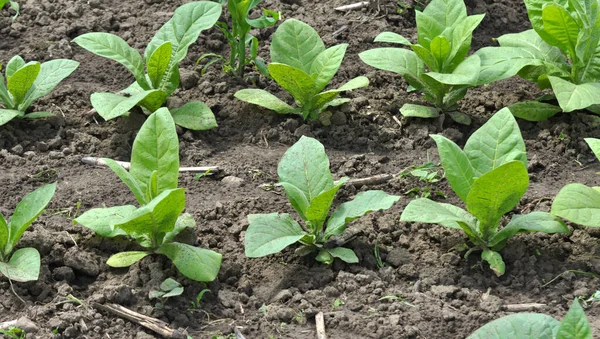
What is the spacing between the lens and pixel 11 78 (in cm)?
390

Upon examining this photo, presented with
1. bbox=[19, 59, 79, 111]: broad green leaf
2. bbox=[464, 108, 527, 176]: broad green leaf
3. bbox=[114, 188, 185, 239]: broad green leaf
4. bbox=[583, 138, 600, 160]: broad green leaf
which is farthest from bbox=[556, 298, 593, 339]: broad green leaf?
bbox=[19, 59, 79, 111]: broad green leaf

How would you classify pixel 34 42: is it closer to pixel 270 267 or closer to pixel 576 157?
pixel 270 267

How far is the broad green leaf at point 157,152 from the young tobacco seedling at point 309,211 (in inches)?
14.1

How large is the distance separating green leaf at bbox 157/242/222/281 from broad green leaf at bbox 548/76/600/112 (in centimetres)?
169

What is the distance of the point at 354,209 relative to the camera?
3.23 m

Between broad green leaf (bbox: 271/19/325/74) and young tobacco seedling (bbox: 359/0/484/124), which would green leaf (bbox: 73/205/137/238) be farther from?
young tobacco seedling (bbox: 359/0/484/124)

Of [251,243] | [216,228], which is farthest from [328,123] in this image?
[251,243]

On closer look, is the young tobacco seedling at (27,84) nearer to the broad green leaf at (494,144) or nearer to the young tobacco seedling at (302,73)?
the young tobacco seedling at (302,73)

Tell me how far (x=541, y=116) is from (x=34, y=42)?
105 inches

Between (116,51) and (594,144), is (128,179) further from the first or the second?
(594,144)

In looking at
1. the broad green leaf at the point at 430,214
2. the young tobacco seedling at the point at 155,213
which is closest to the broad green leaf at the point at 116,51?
the young tobacco seedling at the point at 155,213

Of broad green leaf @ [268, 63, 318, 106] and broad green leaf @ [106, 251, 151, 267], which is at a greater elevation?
broad green leaf @ [268, 63, 318, 106]

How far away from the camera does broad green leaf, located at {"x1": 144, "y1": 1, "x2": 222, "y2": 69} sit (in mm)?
4051

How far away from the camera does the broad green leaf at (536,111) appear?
406 centimetres
